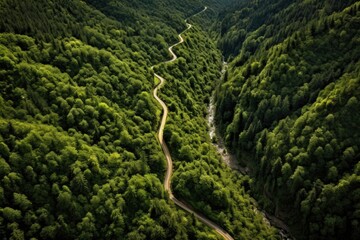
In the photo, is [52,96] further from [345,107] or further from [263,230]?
[345,107]

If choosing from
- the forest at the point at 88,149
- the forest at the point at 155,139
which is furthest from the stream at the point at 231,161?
the forest at the point at 88,149

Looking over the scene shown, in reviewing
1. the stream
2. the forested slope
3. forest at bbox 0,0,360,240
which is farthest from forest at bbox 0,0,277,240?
the stream

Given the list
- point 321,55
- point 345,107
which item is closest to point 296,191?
point 345,107

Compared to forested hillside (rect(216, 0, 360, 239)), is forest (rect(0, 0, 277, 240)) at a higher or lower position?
lower

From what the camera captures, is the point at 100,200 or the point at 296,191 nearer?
the point at 100,200

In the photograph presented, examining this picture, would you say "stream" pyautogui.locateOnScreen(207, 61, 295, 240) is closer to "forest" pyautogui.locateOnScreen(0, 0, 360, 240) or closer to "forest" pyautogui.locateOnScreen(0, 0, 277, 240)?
"forest" pyautogui.locateOnScreen(0, 0, 360, 240)

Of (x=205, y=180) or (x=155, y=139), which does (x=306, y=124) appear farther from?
(x=155, y=139)
